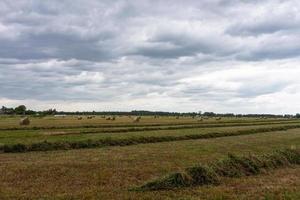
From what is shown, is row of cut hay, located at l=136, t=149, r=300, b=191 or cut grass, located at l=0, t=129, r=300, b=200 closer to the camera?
cut grass, located at l=0, t=129, r=300, b=200

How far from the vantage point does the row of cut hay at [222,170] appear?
1705 cm

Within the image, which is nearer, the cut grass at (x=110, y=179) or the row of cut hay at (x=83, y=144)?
the cut grass at (x=110, y=179)

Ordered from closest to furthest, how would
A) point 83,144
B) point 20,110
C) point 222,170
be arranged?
1. point 222,170
2. point 83,144
3. point 20,110

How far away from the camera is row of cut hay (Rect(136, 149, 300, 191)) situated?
1705 cm

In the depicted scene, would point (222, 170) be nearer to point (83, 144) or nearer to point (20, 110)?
point (83, 144)

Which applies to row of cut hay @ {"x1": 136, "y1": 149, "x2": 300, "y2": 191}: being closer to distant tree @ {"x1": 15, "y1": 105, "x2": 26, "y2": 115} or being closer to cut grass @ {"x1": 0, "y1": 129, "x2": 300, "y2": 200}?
cut grass @ {"x1": 0, "y1": 129, "x2": 300, "y2": 200}

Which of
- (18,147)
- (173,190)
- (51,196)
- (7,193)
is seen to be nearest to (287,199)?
(173,190)

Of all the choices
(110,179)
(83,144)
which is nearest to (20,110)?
(83,144)

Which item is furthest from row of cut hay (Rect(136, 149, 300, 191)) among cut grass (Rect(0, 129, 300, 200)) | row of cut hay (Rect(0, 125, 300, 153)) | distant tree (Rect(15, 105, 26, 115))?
distant tree (Rect(15, 105, 26, 115))

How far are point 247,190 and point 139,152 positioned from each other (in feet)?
41.4

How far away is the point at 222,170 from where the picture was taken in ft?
65.1

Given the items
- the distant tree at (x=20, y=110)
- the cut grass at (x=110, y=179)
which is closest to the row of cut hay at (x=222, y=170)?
the cut grass at (x=110, y=179)

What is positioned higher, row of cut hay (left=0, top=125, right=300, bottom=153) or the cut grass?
row of cut hay (left=0, top=125, right=300, bottom=153)

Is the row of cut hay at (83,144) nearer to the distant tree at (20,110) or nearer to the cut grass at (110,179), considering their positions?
the cut grass at (110,179)
